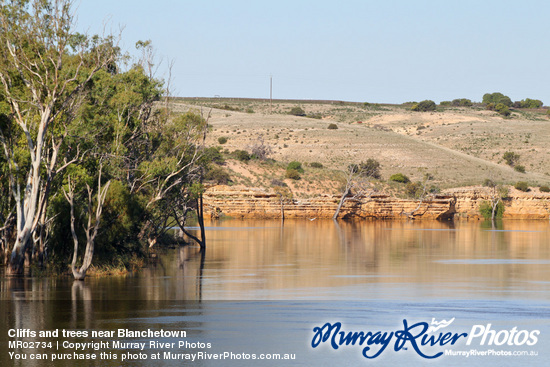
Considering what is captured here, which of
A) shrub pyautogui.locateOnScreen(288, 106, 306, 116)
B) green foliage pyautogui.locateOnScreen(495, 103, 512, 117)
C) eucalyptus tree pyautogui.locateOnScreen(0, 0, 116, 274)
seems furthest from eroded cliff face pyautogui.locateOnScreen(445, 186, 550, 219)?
green foliage pyautogui.locateOnScreen(495, 103, 512, 117)

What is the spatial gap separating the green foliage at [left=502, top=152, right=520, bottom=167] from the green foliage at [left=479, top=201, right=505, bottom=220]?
26353 millimetres

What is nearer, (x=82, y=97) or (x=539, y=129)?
(x=82, y=97)

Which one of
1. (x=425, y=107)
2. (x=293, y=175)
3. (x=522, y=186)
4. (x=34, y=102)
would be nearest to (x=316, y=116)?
(x=425, y=107)

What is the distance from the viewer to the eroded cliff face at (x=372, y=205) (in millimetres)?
79312

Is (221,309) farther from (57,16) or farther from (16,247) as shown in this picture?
(57,16)

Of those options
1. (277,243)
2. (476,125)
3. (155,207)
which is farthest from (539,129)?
(155,207)

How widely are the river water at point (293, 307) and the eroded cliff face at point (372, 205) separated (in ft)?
129

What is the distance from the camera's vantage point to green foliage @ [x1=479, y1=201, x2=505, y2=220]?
280 ft

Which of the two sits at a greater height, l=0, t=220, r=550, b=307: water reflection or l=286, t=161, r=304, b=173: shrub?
l=286, t=161, r=304, b=173: shrub

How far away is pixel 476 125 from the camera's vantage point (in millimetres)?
142875

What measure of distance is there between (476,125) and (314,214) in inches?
2840

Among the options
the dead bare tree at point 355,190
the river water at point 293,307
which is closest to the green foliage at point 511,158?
the dead bare tree at point 355,190

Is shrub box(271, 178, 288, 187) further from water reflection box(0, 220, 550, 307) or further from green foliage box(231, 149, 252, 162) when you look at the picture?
water reflection box(0, 220, 550, 307)

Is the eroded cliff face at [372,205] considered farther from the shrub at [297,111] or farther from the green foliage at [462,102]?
the green foliage at [462,102]
